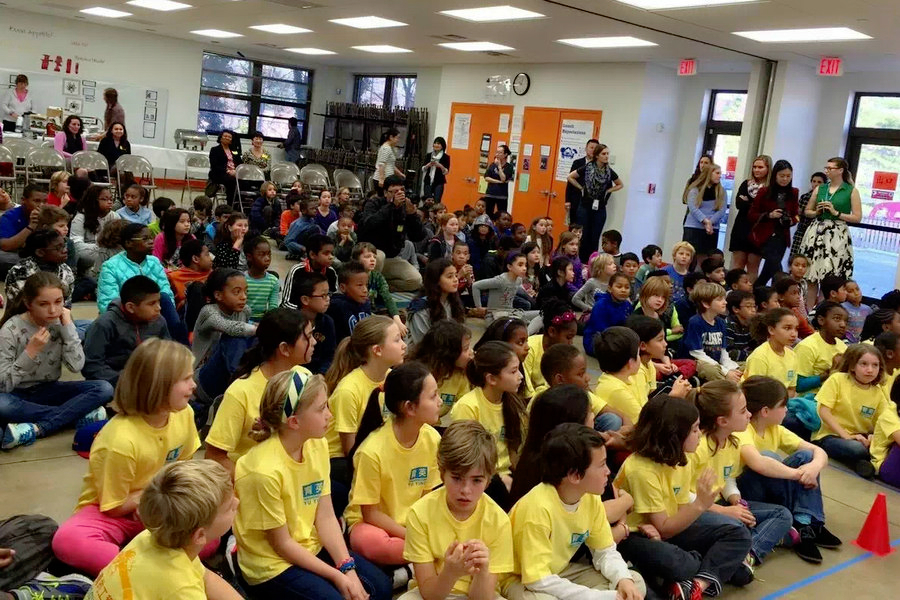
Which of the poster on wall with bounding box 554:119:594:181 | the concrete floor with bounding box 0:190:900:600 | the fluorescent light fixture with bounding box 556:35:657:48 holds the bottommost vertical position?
the concrete floor with bounding box 0:190:900:600

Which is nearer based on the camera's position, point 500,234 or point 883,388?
point 883,388

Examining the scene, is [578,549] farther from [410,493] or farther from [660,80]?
[660,80]

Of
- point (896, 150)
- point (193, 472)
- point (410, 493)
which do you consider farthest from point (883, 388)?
point (896, 150)

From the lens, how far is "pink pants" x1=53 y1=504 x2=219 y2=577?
233cm

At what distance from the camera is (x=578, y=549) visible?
8.84 feet

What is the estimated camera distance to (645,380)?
3.95 meters

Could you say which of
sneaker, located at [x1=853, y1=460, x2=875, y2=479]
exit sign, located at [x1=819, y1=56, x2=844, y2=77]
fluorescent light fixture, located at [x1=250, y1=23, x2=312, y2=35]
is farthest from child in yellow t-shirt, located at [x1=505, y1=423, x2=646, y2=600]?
fluorescent light fixture, located at [x1=250, y1=23, x2=312, y2=35]

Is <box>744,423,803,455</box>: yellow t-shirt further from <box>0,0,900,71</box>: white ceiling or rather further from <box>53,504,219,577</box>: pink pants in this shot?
<box>0,0,900,71</box>: white ceiling

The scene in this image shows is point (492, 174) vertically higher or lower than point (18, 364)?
higher

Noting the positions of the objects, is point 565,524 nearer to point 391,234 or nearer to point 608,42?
point 391,234

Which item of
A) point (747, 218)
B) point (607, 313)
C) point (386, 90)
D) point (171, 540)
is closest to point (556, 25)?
point (747, 218)

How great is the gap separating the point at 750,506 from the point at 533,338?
1349 mm

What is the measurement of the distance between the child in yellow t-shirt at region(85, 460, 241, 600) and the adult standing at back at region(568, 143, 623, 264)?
863 cm

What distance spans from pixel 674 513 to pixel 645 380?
1.07m
